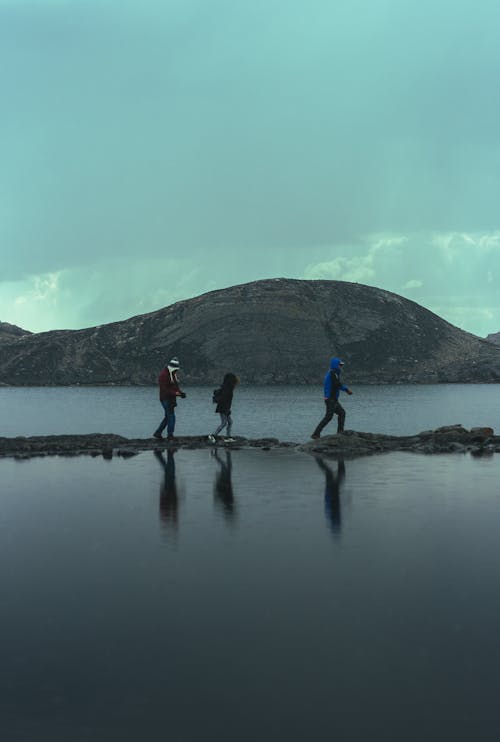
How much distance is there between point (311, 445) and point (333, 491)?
28.1 ft

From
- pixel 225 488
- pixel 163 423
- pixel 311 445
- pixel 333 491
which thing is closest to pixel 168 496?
pixel 225 488

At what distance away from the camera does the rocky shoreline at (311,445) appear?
2092cm

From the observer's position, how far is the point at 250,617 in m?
6.37

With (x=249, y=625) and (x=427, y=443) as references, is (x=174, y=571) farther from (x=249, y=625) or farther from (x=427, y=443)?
(x=427, y=443)

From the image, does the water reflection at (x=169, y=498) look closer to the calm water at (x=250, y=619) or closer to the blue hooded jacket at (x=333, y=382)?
the calm water at (x=250, y=619)

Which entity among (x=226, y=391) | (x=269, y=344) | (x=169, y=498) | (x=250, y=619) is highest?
(x=269, y=344)

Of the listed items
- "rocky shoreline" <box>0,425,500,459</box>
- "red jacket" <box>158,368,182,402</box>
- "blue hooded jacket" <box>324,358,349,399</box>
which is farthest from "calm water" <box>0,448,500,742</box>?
"blue hooded jacket" <box>324,358,349,399</box>

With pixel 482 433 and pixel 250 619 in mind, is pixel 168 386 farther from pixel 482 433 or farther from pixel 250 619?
pixel 250 619

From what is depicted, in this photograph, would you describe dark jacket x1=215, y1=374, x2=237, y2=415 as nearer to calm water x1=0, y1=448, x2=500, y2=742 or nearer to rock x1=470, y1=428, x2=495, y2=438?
rock x1=470, y1=428, x2=495, y2=438

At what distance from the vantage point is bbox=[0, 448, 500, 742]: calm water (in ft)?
15.3

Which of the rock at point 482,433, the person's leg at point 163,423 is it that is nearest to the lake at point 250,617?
the person's leg at point 163,423

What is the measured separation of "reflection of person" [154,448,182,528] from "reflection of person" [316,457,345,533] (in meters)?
2.15

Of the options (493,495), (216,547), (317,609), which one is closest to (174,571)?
(216,547)

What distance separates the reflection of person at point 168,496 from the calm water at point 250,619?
0.28ft
